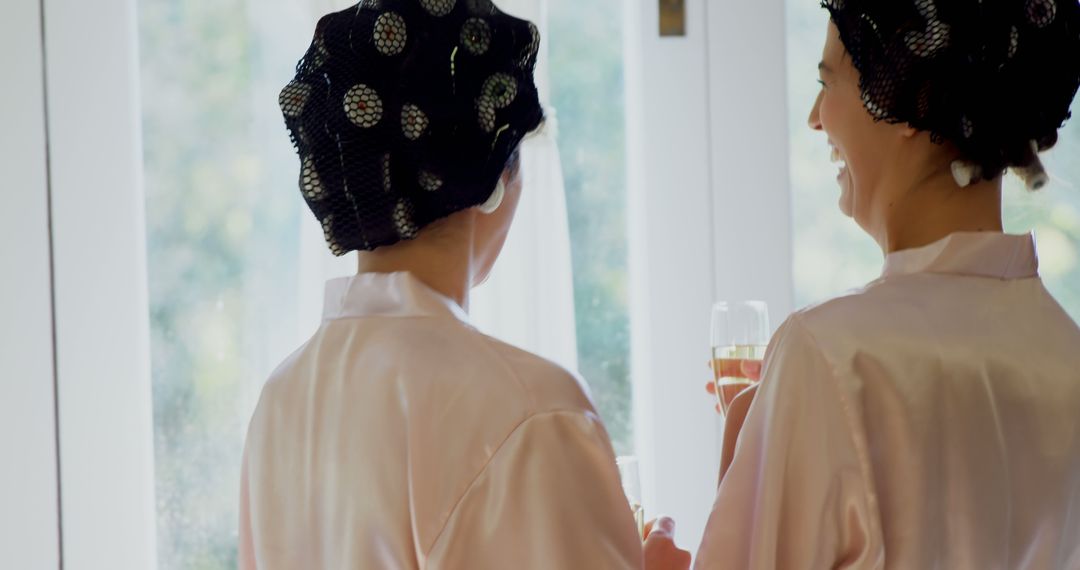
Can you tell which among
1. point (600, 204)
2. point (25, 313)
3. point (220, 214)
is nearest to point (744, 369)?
point (600, 204)

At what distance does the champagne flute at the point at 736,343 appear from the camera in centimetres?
190

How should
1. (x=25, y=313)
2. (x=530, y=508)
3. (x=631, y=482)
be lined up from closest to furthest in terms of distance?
(x=530, y=508) < (x=631, y=482) < (x=25, y=313)

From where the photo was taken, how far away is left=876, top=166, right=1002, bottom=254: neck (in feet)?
4.97

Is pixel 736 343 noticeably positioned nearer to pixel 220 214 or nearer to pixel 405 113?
pixel 405 113

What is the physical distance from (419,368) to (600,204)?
1.94m

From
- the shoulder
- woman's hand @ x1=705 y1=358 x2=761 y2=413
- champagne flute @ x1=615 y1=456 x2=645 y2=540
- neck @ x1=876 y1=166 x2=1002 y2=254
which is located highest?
neck @ x1=876 y1=166 x2=1002 y2=254

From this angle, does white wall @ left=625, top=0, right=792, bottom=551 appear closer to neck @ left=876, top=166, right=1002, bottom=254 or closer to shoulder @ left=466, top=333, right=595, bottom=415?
neck @ left=876, top=166, right=1002, bottom=254

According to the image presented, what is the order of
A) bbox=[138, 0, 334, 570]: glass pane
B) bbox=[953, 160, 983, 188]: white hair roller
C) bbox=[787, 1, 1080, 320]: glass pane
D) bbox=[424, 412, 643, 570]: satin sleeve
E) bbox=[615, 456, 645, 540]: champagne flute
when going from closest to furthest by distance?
bbox=[424, 412, 643, 570]: satin sleeve → bbox=[953, 160, 983, 188]: white hair roller → bbox=[615, 456, 645, 540]: champagne flute → bbox=[138, 0, 334, 570]: glass pane → bbox=[787, 1, 1080, 320]: glass pane

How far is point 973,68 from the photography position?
1.43 meters

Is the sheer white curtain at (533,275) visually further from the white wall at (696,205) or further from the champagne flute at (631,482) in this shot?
the champagne flute at (631,482)

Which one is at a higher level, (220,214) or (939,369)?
(220,214)

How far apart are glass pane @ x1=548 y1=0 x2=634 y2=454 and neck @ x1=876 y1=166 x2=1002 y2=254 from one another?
68.6 inches

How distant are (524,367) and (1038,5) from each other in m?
0.77

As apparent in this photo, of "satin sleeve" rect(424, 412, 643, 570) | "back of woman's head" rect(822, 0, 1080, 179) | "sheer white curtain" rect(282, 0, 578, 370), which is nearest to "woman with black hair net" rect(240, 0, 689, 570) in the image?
"satin sleeve" rect(424, 412, 643, 570)
